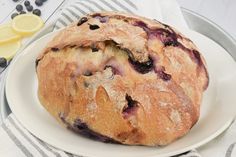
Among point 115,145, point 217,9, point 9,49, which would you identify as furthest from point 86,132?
point 217,9

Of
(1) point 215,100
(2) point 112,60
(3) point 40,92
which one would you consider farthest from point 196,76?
(3) point 40,92

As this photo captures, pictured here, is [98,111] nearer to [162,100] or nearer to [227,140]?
[162,100]

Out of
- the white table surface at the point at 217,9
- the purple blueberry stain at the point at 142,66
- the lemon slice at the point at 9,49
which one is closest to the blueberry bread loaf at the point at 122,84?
the purple blueberry stain at the point at 142,66

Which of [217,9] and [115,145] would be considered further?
[217,9]

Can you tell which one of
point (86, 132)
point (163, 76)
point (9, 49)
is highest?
point (163, 76)

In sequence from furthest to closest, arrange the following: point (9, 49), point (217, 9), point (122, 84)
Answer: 1. point (217, 9)
2. point (9, 49)
3. point (122, 84)

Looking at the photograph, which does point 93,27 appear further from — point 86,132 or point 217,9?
point 217,9

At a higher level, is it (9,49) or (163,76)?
(163,76)

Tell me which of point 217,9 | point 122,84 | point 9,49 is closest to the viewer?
point 122,84
